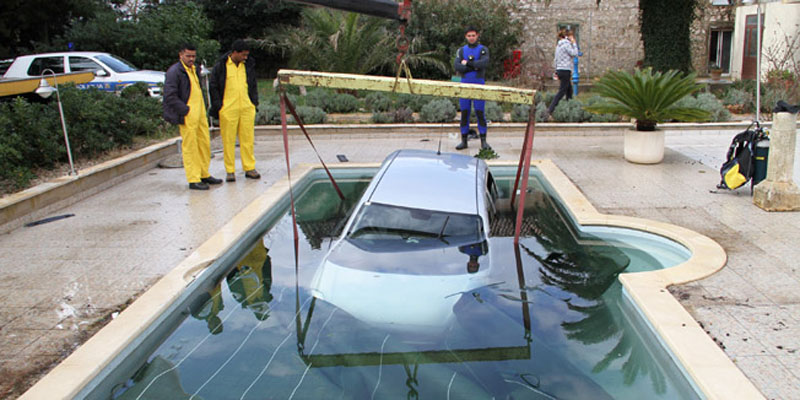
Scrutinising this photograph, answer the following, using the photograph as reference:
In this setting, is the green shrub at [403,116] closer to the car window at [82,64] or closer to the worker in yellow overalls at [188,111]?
the worker in yellow overalls at [188,111]

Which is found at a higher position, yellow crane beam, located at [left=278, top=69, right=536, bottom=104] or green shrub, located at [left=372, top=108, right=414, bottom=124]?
yellow crane beam, located at [left=278, top=69, right=536, bottom=104]

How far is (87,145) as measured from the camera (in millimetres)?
10078

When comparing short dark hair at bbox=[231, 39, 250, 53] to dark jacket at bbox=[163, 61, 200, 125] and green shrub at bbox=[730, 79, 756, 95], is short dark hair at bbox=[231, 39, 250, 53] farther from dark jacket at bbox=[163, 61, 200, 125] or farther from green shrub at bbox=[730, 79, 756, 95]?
green shrub at bbox=[730, 79, 756, 95]

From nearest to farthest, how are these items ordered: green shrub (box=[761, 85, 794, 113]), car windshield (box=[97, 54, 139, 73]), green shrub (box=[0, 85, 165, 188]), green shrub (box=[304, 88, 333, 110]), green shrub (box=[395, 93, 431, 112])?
green shrub (box=[0, 85, 165, 188]) < green shrub (box=[761, 85, 794, 113]) < green shrub (box=[395, 93, 431, 112]) < green shrub (box=[304, 88, 333, 110]) < car windshield (box=[97, 54, 139, 73])

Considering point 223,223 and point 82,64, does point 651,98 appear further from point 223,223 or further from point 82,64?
point 82,64

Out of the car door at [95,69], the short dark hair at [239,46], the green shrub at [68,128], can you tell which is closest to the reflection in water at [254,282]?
the short dark hair at [239,46]

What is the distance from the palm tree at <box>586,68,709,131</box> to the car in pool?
4.64 metres

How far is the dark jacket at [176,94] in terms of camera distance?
852 cm

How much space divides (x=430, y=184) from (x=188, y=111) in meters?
4.12

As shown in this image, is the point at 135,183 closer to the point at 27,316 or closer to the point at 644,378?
the point at 27,316

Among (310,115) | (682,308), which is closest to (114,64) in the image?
(310,115)

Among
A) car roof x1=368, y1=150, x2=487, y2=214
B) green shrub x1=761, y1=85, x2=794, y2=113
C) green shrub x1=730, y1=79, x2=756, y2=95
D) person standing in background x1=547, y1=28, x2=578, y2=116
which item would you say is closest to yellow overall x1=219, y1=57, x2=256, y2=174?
car roof x1=368, y1=150, x2=487, y2=214

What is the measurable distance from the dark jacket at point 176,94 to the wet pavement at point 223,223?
1066 mm

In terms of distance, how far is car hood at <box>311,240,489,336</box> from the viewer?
476 cm
